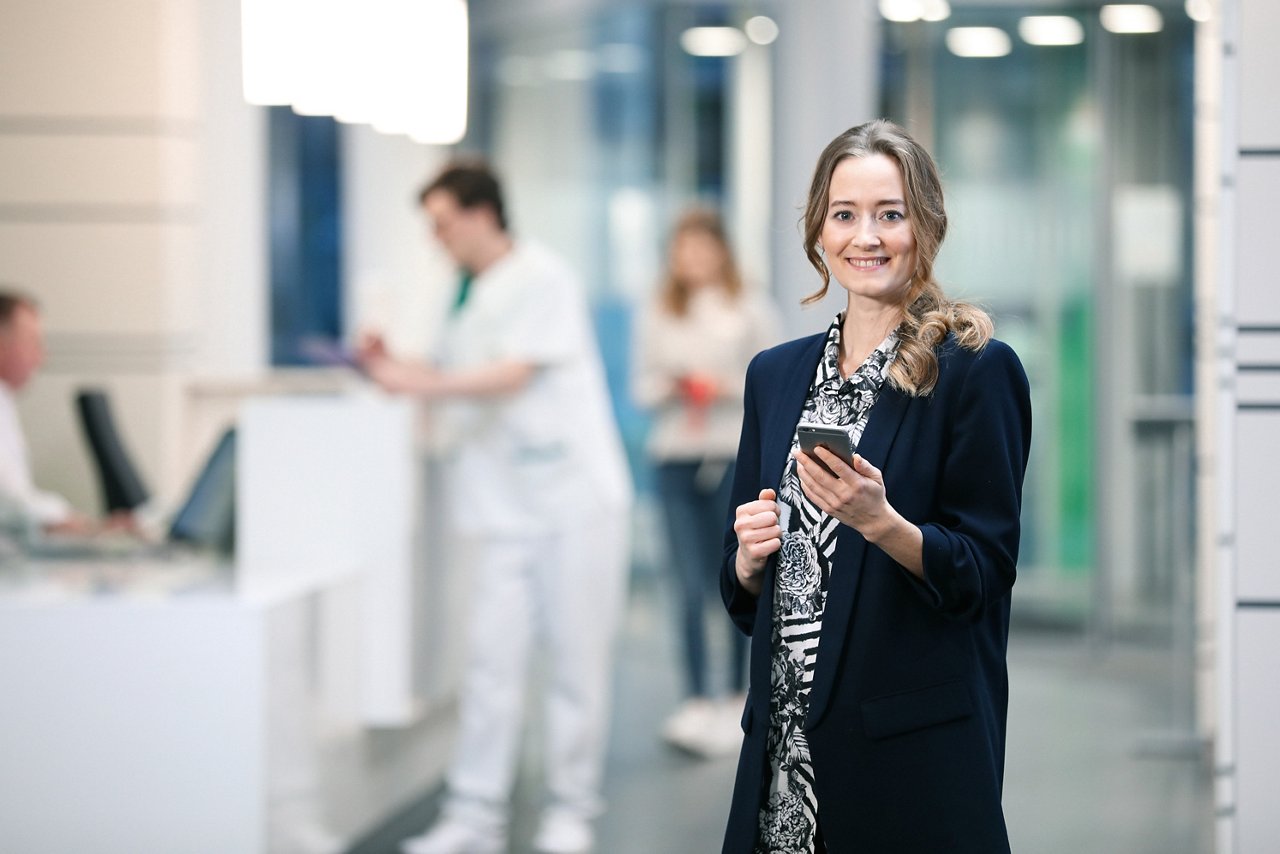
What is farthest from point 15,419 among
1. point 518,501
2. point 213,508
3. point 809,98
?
point 809,98

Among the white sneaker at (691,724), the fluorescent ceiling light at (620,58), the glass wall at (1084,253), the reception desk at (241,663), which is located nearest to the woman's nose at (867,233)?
the reception desk at (241,663)

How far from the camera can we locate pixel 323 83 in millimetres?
4016

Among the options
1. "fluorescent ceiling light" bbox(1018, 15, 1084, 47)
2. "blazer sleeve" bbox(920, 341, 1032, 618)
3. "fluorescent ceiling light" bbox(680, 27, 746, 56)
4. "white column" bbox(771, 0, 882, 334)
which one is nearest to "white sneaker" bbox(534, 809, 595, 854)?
"white column" bbox(771, 0, 882, 334)

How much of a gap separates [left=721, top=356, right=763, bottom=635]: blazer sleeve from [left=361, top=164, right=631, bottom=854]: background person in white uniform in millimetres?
1982

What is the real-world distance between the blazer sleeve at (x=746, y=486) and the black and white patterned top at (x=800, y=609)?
8cm

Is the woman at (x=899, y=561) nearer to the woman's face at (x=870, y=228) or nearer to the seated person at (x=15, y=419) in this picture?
the woman's face at (x=870, y=228)

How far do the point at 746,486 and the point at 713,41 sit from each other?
6217 mm

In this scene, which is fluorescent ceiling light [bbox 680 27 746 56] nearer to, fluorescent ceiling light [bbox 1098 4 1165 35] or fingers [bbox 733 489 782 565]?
fluorescent ceiling light [bbox 1098 4 1165 35]

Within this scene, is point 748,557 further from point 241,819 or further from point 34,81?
point 34,81

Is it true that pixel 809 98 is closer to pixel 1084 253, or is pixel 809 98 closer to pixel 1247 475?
pixel 1084 253

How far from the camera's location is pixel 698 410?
5133 millimetres

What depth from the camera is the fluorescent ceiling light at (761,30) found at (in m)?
7.67

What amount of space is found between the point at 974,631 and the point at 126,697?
6.61ft

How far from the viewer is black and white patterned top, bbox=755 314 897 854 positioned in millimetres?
1737
